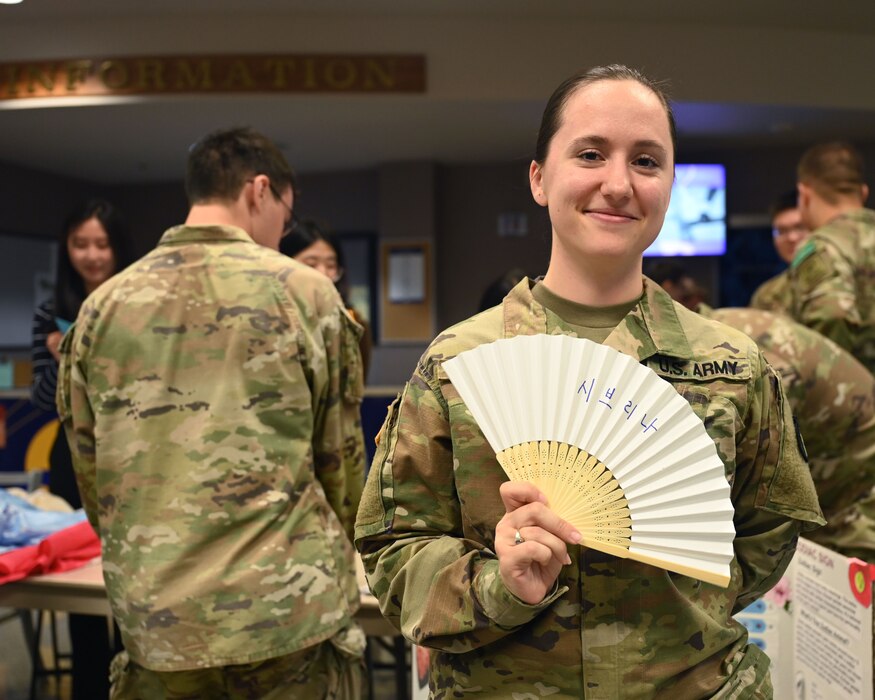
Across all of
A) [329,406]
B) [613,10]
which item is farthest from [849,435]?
[613,10]

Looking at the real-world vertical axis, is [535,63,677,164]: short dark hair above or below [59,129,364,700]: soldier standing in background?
above

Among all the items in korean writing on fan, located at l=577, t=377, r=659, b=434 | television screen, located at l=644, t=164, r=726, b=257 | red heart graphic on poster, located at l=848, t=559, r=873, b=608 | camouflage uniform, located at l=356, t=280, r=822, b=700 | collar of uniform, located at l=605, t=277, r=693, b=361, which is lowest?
red heart graphic on poster, located at l=848, t=559, r=873, b=608

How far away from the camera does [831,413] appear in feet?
7.03

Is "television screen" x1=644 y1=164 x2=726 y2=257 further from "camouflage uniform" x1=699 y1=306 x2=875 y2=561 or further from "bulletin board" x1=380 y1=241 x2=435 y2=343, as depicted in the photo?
"camouflage uniform" x1=699 y1=306 x2=875 y2=561

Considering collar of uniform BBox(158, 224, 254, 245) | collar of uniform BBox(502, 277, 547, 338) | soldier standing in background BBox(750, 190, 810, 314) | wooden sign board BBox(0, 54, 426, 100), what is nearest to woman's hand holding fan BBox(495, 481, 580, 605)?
collar of uniform BBox(502, 277, 547, 338)

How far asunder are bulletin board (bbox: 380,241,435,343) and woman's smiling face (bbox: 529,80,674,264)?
7.90m

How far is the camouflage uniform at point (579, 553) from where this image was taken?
1.08 meters

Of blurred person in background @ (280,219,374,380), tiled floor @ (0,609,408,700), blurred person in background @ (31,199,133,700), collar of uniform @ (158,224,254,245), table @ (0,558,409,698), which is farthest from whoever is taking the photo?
tiled floor @ (0,609,408,700)

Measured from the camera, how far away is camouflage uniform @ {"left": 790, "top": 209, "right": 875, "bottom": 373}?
3.16 meters

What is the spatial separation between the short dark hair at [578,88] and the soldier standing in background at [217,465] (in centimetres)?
87

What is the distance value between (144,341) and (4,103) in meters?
5.90

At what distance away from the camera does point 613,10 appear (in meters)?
6.38

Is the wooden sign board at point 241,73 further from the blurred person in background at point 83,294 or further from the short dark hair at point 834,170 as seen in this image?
the blurred person in background at point 83,294

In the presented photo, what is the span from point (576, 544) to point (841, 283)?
8.21 feet
